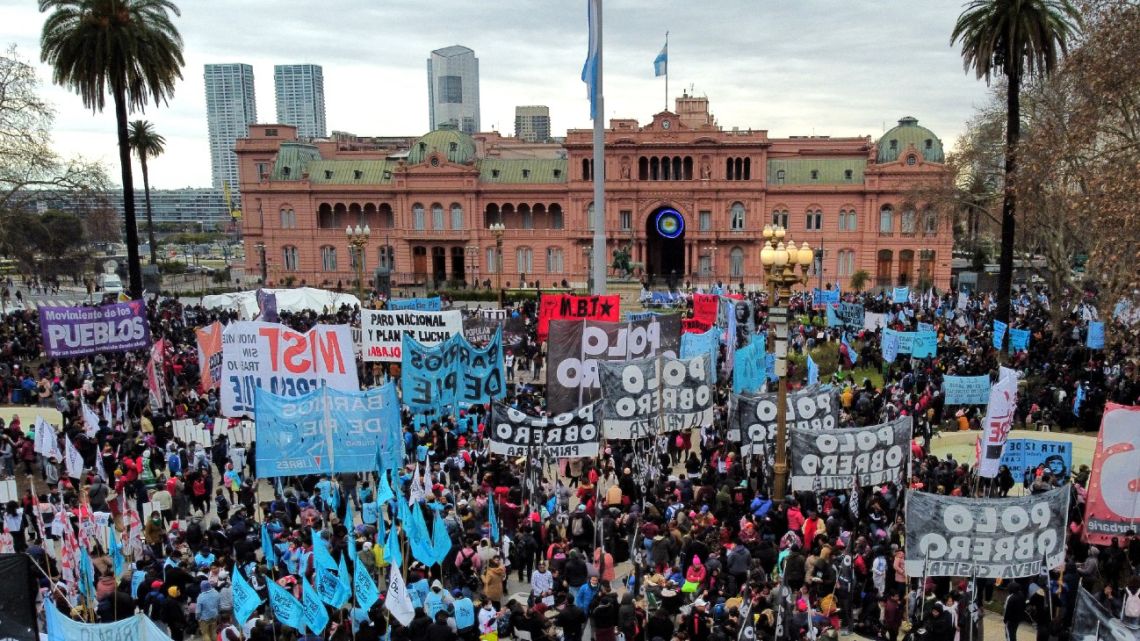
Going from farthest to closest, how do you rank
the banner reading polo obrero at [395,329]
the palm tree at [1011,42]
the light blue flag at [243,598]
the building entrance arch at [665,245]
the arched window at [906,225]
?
the building entrance arch at [665,245], the arched window at [906,225], the palm tree at [1011,42], the banner reading polo obrero at [395,329], the light blue flag at [243,598]

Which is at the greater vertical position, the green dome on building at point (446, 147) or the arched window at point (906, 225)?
the green dome on building at point (446, 147)

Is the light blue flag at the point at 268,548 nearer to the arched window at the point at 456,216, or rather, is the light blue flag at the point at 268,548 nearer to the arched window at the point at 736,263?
the arched window at the point at 456,216

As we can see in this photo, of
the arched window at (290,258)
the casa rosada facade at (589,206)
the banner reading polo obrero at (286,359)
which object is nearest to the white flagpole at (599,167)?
the banner reading polo obrero at (286,359)

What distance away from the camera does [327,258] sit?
6494 centimetres

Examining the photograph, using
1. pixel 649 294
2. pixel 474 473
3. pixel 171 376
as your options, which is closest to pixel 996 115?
pixel 649 294

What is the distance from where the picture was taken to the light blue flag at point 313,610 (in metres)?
10.7

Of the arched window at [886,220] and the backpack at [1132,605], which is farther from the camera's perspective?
the arched window at [886,220]

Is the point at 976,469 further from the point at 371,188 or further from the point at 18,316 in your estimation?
the point at 371,188

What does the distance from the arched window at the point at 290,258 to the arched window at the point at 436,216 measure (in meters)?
10.5

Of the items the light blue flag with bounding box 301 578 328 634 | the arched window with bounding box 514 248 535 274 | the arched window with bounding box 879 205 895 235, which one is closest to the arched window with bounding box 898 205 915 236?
the arched window with bounding box 879 205 895 235

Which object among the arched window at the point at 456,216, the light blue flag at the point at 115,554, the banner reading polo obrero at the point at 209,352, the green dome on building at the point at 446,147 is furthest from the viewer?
the green dome on building at the point at 446,147

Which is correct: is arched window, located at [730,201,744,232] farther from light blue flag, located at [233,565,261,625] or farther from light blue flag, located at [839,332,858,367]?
light blue flag, located at [233,565,261,625]

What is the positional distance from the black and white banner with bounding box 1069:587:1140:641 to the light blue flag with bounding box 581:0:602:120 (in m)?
17.9

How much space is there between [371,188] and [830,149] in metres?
33.3
